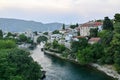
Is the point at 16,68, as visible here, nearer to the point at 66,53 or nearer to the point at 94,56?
the point at 94,56

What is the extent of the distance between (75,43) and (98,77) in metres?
16.4

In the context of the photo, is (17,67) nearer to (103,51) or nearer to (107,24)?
(103,51)

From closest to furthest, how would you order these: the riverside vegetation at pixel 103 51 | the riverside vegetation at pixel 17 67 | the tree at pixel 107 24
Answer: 1. the riverside vegetation at pixel 17 67
2. the riverside vegetation at pixel 103 51
3. the tree at pixel 107 24

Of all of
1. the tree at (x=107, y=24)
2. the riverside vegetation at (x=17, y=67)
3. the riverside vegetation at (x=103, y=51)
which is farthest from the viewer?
the tree at (x=107, y=24)

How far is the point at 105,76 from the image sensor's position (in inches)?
1328

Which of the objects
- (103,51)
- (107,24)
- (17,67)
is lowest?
(103,51)

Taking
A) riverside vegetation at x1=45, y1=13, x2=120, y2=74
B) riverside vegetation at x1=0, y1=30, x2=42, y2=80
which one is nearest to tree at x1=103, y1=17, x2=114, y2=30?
Answer: riverside vegetation at x1=45, y1=13, x2=120, y2=74

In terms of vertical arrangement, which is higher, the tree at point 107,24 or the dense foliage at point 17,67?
the tree at point 107,24

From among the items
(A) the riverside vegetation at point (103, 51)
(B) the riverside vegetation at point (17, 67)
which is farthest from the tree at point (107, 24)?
(B) the riverside vegetation at point (17, 67)

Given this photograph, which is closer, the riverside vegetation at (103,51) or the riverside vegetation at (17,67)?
the riverside vegetation at (17,67)

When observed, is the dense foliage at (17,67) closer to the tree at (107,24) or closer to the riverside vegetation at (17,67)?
the riverside vegetation at (17,67)

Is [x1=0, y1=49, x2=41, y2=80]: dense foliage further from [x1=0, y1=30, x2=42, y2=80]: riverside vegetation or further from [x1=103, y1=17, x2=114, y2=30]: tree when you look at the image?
[x1=103, y1=17, x2=114, y2=30]: tree

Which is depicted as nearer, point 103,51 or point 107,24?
point 103,51

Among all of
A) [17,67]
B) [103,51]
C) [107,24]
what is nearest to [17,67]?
[17,67]
